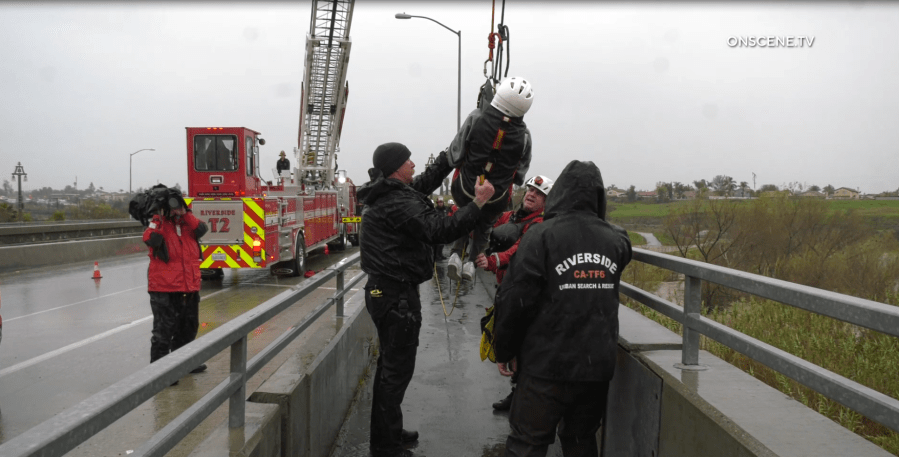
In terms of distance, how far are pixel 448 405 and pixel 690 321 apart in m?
2.83

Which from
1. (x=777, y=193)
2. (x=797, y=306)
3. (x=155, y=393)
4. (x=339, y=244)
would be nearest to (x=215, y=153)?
(x=339, y=244)

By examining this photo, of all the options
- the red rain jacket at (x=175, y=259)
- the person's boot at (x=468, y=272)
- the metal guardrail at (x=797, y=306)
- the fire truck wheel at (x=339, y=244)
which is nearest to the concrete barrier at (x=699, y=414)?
the metal guardrail at (x=797, y=306)

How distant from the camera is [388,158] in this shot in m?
4.15

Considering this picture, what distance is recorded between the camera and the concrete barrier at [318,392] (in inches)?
129

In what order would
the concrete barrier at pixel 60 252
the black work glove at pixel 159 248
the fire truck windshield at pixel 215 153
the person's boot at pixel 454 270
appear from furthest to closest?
the concrete barrier at pixel 60 252, the fire truck windshield at pixel 215 153, the black work glove at pixel 159 248, the person's boot at pixel 454 270

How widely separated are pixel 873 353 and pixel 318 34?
1849 centimetres

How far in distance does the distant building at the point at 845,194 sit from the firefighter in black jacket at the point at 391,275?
16.1m

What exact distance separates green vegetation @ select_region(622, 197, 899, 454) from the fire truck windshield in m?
9.25

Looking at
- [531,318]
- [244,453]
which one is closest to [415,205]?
[531,318]

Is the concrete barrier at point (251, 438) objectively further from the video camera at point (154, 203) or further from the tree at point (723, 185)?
the tree at point (723, 185)

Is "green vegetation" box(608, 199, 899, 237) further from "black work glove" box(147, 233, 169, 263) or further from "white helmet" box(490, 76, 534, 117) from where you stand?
"white helmet" box(490, 76, 534, 117)

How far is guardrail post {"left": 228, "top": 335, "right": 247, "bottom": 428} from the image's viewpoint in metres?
2.68

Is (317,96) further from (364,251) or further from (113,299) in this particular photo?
(364,251)

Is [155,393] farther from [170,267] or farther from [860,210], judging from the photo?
[860,210]
